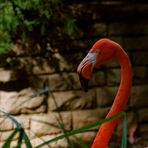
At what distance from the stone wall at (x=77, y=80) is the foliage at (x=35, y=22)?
0.33ft

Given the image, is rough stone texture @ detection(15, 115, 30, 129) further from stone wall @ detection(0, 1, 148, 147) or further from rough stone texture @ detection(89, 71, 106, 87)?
rough stone texture @ detection(89, 71, 106, 87)

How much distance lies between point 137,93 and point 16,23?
1.34 m

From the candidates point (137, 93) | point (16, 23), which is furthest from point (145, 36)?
point (16, 23)

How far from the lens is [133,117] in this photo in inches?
166

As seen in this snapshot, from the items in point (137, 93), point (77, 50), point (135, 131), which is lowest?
point (135, 131)

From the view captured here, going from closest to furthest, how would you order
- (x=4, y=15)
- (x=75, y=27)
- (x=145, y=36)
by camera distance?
1. (x=4, y=15)
2. (x=75, y=27)
3. (x=145, y=36)

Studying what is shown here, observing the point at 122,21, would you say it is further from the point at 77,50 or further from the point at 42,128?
the point at 42,128

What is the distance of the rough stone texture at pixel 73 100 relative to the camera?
391 centimetres

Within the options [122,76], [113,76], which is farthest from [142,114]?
[122,76]

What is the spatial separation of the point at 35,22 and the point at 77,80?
26.1 inches

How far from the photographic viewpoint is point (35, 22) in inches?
144

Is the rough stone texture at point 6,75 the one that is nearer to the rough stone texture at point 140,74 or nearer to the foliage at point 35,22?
the foliage at point 35,22

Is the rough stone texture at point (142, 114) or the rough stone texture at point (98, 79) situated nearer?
the rough stone texture at point (98, 79)

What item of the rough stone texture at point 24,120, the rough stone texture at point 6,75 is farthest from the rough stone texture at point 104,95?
the rough stone texture at point 6,75
